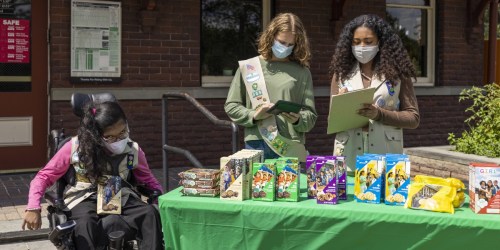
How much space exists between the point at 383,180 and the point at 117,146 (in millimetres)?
1476

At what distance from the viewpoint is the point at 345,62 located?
3.66 m

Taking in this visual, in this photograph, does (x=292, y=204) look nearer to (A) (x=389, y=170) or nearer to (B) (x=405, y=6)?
(A) (x=389, y=170)

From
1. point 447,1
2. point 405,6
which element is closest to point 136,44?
point 405,6

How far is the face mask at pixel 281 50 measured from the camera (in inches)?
147

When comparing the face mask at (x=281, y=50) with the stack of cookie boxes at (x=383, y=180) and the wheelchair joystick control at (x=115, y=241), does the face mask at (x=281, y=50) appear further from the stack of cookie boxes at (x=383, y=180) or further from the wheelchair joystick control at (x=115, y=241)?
the wheelchair joystick control at (x=115, y=241)

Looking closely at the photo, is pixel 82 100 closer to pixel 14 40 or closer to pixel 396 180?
pixel 396 180

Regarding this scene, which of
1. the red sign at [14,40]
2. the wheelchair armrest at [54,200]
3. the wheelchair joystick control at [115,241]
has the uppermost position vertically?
the red sign at [14,40]

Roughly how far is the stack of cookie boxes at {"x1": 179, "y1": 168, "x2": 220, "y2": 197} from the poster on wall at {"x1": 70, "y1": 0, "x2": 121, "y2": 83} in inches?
198

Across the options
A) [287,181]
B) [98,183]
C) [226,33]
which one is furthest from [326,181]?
[226,33]

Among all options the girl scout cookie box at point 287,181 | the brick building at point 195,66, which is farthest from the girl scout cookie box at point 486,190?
the brick building at point 195,66

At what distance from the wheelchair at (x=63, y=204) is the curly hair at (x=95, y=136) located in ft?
0.58

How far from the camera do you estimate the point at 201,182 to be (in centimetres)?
315

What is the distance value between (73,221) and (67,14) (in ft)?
16.3

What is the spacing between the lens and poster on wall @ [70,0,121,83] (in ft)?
25.6
